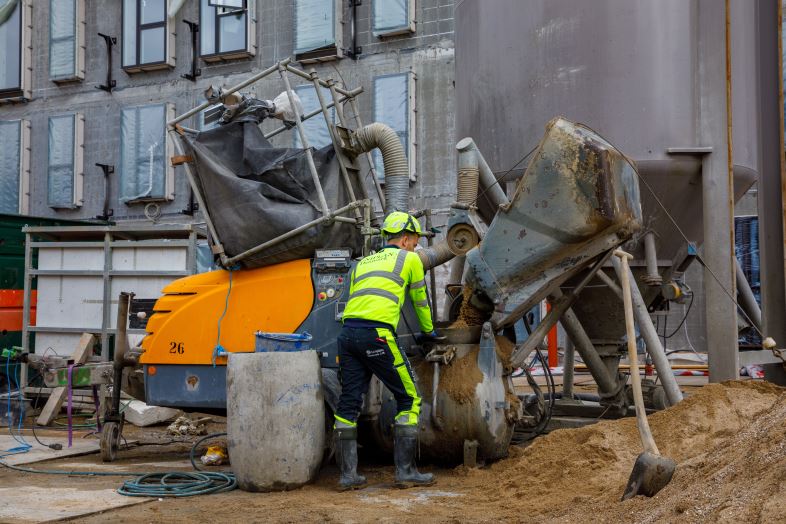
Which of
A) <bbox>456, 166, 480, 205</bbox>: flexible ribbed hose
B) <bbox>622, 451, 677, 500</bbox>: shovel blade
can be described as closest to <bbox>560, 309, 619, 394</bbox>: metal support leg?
<bbox>456, 166, 480, 205</bbox>: flexible ribbed hose

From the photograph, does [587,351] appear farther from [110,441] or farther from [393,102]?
[393,102]

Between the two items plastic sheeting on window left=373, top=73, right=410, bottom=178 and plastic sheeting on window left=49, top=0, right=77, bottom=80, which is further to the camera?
plastic sheeting on window left=49, top=0, right=77, bottom=80

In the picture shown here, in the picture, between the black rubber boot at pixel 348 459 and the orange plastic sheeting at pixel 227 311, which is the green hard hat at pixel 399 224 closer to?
the orange plastic sheeting at pixel 227 311

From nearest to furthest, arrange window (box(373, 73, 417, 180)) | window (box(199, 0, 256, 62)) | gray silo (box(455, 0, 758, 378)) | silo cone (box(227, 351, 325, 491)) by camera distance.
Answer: silo cone (box(227, 351, 325, 491)) < gray silo (box(455, 0, 758, 378)) < window (box(373, 73, 417, 180)) < window (box(199, 0, 256, 62))

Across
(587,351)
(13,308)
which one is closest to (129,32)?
(13,308)

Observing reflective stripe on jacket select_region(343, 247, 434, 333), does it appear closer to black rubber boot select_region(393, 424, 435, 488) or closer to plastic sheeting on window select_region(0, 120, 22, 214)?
black rubber boot select_region(393, 424, 435, 488)

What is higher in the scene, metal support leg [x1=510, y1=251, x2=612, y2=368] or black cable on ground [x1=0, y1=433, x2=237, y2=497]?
metal support leg [x1=510, y1=251, x2=612, y2=368]

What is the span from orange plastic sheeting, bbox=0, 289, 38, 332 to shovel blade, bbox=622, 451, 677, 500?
9.16m

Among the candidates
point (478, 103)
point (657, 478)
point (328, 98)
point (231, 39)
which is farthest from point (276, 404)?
point (231, 39)

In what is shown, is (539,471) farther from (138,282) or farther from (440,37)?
(440,37)

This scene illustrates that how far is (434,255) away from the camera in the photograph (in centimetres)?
745

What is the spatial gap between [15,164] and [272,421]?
16600 mm

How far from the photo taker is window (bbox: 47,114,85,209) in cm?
2019

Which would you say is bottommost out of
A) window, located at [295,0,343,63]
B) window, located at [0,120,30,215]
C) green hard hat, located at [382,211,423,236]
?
green hard hat, located at [382,211,423,236]
